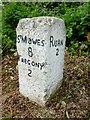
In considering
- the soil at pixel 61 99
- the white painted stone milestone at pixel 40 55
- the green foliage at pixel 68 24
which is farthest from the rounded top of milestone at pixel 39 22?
the green foliage at pixel 68 24

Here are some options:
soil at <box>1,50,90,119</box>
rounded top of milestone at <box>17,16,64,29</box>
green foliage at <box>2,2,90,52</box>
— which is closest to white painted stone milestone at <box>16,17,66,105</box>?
rounded top of milestone at <box>17,16,64,29</box>

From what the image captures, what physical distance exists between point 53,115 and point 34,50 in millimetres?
711

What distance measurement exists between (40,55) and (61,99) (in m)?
0.59

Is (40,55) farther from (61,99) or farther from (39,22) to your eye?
(61,99)

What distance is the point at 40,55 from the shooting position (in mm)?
3201

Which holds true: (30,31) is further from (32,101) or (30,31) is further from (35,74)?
(32,101)

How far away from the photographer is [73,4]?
657cm

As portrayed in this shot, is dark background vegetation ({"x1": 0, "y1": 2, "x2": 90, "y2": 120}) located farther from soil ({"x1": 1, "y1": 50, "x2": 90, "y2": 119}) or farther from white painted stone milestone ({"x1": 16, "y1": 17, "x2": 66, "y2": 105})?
white painted stone milestone ({"x1": 16, "y1": 17, "x2": 66, "y2": 105})

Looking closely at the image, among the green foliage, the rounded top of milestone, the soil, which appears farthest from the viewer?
the green foliage

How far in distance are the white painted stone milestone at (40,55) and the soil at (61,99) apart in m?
0.11

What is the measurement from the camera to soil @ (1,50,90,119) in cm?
332

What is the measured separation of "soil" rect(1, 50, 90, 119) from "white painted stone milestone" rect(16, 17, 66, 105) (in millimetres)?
108

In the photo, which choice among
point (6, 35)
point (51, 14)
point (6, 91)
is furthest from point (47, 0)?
point (6, 91)

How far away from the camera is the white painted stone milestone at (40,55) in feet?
10.3
